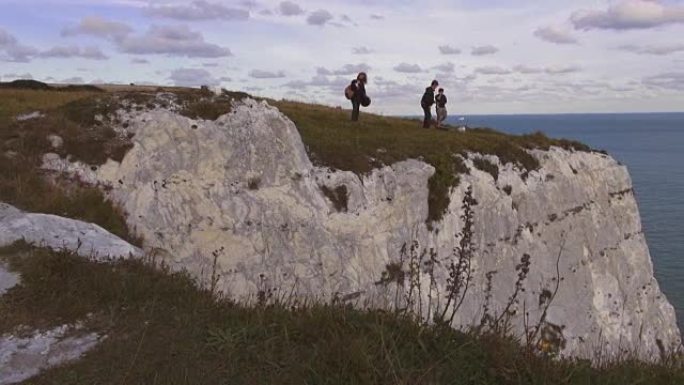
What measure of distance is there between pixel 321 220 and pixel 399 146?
18.5 feet

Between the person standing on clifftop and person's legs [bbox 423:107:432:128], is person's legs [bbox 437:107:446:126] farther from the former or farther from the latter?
the person standing on clifftop

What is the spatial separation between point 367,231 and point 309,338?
13289 millimetres

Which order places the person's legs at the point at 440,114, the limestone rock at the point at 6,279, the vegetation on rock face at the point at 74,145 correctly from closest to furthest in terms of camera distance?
1. the limestone rock at the point at 6,279
2. the vegetation on rock face at the point at 74,145
3. the person's legs at the point at 440,114

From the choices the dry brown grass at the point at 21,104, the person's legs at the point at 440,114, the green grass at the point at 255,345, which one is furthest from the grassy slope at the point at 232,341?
the person's legs at the point at 440,114

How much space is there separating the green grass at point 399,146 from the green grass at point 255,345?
41.7ft

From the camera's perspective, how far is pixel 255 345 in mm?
5730

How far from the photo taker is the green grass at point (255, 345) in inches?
208

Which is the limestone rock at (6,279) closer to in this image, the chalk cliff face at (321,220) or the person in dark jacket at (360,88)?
the chalk cliff face at (321,220)

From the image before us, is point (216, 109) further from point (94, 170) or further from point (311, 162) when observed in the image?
point (94, 170)

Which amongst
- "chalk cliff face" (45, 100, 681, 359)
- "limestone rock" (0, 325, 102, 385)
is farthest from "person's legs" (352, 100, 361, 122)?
"limestone rock" (0, 325, 102, 385)

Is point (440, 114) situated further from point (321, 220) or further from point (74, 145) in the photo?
point (74, 145)

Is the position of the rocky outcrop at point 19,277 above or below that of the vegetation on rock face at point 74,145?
below

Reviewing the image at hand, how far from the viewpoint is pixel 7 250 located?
7.84 m

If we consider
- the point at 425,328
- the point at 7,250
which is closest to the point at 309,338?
the point at 425,328
